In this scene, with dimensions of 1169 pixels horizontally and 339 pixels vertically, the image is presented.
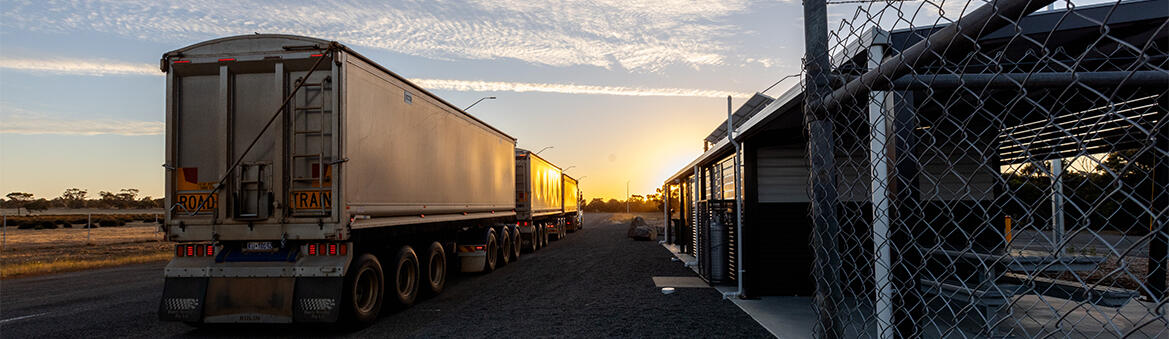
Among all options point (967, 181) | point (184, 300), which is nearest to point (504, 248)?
point (184, 300)

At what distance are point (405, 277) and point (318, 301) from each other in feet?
6.73

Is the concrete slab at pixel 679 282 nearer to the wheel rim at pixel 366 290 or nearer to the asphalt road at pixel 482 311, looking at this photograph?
the asphalt road at pixel 482 311

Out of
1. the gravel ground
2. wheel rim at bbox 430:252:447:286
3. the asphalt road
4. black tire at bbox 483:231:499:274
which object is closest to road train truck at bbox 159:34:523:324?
the asphalt road

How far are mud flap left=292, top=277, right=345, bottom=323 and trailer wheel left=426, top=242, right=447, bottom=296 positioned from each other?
2.88m

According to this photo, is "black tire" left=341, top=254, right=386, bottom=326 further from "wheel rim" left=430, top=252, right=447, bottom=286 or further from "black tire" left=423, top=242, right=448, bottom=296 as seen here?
"wheel rim" left=430, top=252, right=447, bottom=286

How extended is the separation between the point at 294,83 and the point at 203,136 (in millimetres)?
1327

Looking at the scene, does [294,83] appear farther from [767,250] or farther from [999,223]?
[999,223]

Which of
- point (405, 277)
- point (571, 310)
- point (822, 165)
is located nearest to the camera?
point (822, 165)

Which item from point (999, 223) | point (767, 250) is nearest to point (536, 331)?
point (767, 250)

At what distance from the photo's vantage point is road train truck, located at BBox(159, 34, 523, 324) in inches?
273

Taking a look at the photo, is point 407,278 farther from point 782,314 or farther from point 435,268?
point 782,314

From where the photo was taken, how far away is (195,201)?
7.28m

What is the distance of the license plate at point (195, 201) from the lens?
7211 millimetres

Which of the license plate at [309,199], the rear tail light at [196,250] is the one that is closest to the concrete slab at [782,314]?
the license plate at [309,199]
